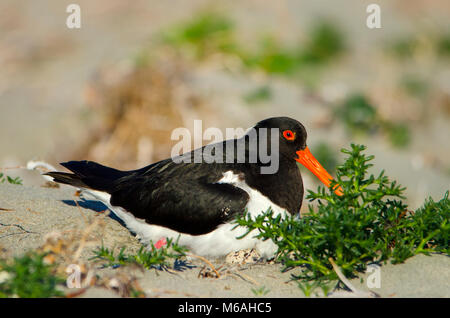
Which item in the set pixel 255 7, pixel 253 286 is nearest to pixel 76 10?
pixel 255 7

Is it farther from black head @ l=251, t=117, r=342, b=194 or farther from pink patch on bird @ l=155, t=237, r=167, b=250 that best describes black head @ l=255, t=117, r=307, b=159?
pink patch on bird @ l=155, t=237, r=167, b=250

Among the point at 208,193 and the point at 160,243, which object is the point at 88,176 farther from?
the point at 208,193

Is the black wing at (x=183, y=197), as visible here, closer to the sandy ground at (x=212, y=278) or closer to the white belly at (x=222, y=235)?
the white belly at (x=222, y=235)

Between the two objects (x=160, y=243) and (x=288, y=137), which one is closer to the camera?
(x=160, y=243)

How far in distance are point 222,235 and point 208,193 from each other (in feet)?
1.24

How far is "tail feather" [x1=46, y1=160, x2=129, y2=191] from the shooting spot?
523 cm

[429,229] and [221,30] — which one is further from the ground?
[221,30]

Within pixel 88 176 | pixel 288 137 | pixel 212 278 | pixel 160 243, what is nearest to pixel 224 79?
pixel 288 137

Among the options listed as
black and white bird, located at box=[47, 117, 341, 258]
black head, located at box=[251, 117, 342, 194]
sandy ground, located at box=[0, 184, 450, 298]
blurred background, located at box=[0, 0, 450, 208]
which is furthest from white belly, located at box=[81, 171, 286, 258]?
blurred background, located at box=[0, 0, 450, 208]

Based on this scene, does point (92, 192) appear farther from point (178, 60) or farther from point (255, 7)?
point (255, 7)

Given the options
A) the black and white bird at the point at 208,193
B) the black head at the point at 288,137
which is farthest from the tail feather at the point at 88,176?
the black head at the point at 288,137

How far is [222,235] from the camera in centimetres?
458

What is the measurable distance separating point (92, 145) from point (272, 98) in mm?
3184

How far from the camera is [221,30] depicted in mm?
11344
